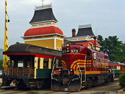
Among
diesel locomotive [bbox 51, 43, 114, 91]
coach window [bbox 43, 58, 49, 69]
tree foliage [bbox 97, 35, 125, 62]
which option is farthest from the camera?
tree foliage [bbox 97, 35, 125, 62]

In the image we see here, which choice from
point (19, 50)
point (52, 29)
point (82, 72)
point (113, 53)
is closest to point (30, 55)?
point (19, 50)

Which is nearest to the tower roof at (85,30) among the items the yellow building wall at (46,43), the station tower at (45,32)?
the station tower at (45,32)

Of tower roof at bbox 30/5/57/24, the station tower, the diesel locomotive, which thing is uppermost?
tower roof at bbox 30/5/57/24

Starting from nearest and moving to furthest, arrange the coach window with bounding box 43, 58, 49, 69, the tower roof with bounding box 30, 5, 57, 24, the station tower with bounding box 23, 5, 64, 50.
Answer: the coach window with bounding box 43, 58, 49, 69, the station tower with bounding box 23, 5, 64, 50, the tower roof with bounding box 30, 5, 57, 24

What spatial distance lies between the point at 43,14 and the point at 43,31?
5232 millimetres

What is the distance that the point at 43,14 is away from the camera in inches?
1328

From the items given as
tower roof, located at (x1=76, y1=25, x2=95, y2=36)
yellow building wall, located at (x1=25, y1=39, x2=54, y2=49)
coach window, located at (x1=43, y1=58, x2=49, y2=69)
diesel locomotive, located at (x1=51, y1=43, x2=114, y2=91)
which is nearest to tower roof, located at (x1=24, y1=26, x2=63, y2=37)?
yellow building wall, located at (x1=25, y1=39, x2=54, y2=49)

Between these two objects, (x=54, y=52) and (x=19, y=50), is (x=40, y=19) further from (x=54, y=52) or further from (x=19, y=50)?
(x=19, y=50)

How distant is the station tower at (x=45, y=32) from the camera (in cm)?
2878

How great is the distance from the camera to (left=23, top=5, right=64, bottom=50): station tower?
2878cm

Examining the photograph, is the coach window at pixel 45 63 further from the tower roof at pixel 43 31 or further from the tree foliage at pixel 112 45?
the tree foliage at pixel 112 45

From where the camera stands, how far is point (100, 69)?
60.1 ft

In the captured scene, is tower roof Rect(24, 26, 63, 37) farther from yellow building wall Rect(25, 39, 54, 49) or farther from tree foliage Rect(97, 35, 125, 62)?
tree foliage Rect(97, 35, 125, 62)

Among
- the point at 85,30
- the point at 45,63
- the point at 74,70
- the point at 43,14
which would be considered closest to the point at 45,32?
the point at 43,14
